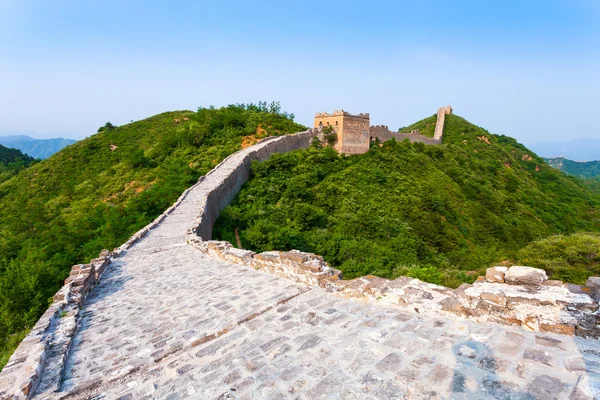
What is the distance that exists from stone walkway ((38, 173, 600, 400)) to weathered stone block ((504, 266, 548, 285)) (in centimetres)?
75

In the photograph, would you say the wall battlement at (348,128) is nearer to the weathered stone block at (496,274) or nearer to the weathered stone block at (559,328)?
the weathered stone block at (496,274)

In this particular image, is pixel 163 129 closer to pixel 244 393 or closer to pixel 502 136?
pixel 244 393

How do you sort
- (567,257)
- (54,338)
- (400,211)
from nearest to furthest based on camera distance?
(54,338), (567,257), (400,211)

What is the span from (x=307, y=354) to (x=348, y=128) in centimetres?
2566

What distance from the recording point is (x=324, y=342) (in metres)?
3.37

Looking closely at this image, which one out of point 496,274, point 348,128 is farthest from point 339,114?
point 496,274

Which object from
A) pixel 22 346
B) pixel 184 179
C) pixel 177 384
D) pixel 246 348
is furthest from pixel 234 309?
pixel 184 179

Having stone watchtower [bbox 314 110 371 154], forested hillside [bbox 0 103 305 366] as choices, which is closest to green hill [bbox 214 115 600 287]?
stone watchtower [bbox 314 110 371 154]

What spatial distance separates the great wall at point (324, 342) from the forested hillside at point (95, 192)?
4201mm

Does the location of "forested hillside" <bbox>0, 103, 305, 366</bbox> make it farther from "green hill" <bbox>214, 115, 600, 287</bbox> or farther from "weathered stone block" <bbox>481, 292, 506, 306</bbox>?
"weathered stone block" <bbox>481, 292, 506, 306</bbox>

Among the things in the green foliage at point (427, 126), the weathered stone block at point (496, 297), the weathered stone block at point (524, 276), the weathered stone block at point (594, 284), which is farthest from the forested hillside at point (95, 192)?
the green foliage at point (427, 126)

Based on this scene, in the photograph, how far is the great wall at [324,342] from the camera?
2.54 m

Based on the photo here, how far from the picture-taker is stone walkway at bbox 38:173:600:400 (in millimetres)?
2455

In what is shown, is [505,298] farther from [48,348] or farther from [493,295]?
[48,348]
